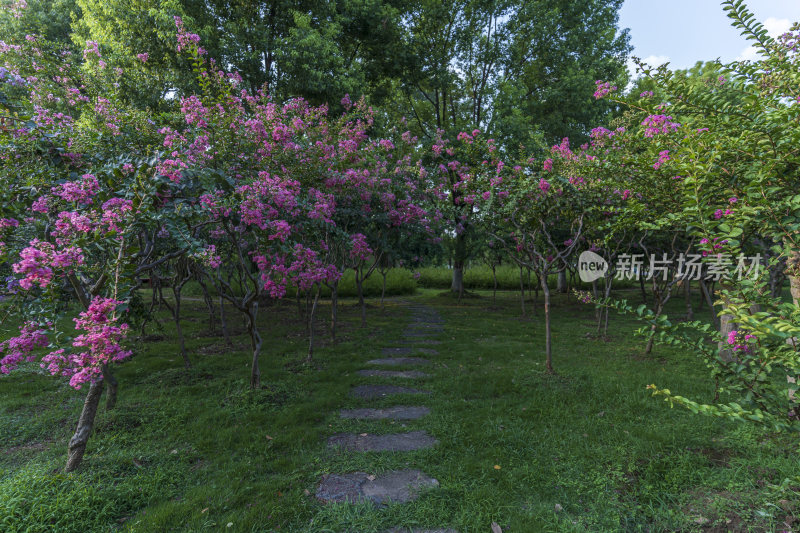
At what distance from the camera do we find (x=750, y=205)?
95.0 inches

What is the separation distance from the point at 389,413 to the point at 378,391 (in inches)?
35.2

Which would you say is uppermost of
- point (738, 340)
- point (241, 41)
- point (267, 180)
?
point (241, 41)

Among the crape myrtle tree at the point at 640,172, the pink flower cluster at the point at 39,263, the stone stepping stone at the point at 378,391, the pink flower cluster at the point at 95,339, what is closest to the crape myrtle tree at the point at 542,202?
Result: the crape myrtle tree at the point at 640,172

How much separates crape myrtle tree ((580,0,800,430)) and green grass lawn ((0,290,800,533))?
1.53 metres

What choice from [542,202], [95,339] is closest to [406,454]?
[95,339]

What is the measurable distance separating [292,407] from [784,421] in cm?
544

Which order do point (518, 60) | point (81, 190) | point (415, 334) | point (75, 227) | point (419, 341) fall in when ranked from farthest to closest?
point (518, 60), point (415, 334), point (419, 341), point (81, 190), point (75, 227)

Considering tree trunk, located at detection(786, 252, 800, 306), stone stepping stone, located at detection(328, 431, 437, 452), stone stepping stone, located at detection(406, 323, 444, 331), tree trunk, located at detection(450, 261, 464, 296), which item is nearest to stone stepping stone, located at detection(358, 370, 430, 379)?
stone stepping stone, located at detection(328, 431, 437, 452)

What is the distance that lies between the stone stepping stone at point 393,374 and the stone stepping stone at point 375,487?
3.15m

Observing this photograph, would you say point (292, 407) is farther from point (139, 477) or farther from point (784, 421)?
point (784, 421)

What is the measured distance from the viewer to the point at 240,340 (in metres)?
9.81

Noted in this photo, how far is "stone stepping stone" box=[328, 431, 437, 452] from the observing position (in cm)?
431

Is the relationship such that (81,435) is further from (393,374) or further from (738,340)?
(738,340)

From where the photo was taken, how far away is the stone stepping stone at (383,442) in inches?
170
